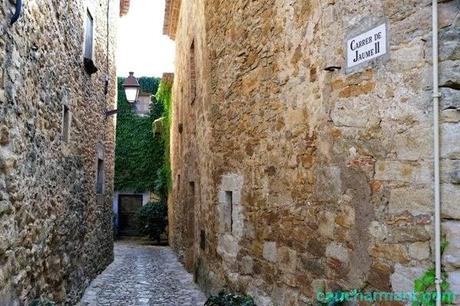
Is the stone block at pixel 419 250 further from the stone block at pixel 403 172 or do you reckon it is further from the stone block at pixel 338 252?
the stone block at pixel 338 252

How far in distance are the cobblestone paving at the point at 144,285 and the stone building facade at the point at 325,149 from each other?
1201 millimetres

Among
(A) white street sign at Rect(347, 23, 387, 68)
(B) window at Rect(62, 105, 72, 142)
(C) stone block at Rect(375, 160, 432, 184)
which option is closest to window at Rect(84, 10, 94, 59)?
(B) window at Rect(62, 105, 72, 142)

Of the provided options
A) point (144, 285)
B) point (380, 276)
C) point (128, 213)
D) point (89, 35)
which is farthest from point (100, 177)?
point (128, 213)

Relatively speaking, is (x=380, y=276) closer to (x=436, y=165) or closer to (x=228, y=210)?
(x=436, y=165)

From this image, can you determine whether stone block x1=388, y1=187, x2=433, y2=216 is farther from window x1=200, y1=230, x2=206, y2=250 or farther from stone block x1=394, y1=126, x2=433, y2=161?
window x1=200, y1=230, x2=206, y2=250

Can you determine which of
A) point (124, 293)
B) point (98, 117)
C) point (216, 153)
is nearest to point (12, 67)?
point (216, 153)

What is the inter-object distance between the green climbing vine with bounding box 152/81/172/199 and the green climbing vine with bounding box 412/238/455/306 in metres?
12.9

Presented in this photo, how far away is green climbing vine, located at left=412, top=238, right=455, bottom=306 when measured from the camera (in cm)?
240

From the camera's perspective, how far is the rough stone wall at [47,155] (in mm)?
3514

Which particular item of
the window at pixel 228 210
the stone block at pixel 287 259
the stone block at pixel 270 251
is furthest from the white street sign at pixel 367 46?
the window at pixel 228 210

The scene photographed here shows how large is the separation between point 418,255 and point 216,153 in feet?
11.9

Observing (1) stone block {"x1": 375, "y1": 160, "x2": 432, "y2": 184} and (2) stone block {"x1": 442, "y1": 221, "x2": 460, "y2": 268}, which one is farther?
(1) stone block {"x1": 375, "y1": 160, "x2": 432, "y2": 184}

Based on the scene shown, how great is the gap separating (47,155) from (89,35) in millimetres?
3410

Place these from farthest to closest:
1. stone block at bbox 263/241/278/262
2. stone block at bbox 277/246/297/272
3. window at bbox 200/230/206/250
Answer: window at bbox 200/230/206/250
stone block at bbox 263/241/278/262
stone block at bbox 277/246/297/272
